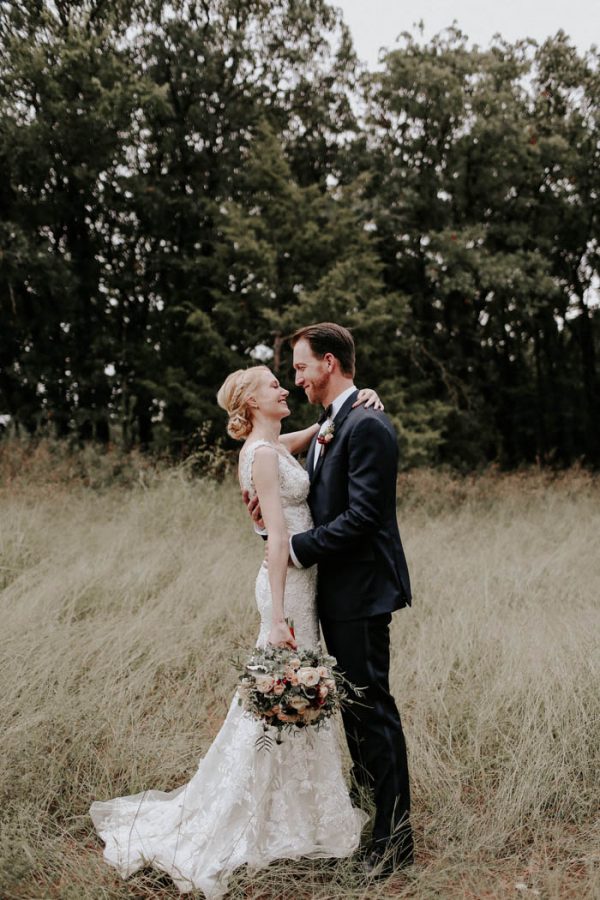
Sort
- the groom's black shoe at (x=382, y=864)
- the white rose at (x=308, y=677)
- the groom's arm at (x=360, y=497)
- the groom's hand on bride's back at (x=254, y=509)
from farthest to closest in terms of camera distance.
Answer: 1. the groom's hand on bride's back at (x=254, y=509)
2. the groom's black shoe at (x=382, y=864)
3. the groom's arm at (x=360, y=497)
4. the white rose at (x=308, y=677)

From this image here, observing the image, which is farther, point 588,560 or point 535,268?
point 535,268

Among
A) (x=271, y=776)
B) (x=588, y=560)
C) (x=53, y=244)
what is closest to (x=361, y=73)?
(x=53, y=244)

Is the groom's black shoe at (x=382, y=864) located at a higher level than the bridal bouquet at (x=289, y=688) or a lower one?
lower

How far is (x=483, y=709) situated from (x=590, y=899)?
1.28 metres

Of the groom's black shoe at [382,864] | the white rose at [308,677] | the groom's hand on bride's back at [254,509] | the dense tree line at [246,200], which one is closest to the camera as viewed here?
the white rose at [308,677]

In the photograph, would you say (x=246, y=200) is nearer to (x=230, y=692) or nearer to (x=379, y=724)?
(x=230, y=692)

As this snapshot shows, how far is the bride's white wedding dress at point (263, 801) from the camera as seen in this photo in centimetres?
294

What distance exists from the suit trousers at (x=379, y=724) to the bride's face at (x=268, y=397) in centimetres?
95

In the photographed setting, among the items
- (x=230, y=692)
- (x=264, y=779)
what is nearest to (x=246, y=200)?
(x=230, y=692)

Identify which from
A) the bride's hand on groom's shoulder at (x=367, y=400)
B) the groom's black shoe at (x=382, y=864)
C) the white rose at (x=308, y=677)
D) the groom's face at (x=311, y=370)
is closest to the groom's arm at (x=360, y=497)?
the bride's hand on groom's shoulder at (x=367, y=400)

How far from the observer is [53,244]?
14.2 m

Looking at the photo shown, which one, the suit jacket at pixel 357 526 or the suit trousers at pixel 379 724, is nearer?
the suit jacket at pixel 357 526

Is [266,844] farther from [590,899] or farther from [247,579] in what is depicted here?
[247,579]

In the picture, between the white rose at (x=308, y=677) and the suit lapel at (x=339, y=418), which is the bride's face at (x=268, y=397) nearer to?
the suit lapel at (x=339, y=418)
